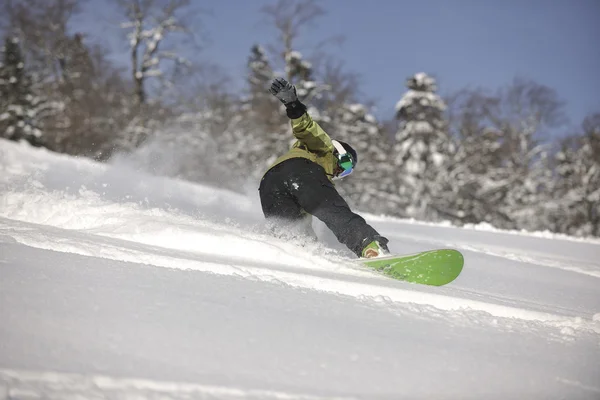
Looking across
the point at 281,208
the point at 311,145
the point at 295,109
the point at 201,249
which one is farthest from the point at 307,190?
the point at 201,249

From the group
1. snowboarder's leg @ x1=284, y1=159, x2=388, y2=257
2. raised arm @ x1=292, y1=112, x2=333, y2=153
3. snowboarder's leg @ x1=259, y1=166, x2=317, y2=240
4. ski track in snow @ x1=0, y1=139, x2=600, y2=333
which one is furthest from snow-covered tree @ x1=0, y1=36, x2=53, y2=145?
snowboarder's leg @ x1=284, y1=159, x2=388, y2=257

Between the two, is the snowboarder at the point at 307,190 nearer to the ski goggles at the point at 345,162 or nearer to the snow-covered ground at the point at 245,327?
the ski goggles at the point at 345,162

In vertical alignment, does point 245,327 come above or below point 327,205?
below

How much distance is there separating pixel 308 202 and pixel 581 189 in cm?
1947

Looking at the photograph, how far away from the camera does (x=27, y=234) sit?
223 centimetres

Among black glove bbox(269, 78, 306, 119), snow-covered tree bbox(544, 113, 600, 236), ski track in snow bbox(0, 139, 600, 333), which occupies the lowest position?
ski track in snow bbox(0, 139, 600, 333)

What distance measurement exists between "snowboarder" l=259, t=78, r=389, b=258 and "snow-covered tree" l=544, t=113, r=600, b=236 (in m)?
18.8

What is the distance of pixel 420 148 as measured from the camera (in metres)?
18.8

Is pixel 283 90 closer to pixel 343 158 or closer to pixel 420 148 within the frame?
pixel 343 158

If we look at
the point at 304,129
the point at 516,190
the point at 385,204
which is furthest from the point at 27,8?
the point at 516,190

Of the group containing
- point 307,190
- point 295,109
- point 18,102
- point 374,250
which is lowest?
point 374,250

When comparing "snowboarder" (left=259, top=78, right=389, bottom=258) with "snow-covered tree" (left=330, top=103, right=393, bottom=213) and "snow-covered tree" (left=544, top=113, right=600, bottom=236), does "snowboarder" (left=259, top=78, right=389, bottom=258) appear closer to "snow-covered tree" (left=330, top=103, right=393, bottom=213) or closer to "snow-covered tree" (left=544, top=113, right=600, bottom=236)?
"snow-covered tree" (left=330, top=103, right=393, bottom=213)

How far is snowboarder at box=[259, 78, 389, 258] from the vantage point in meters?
2.88

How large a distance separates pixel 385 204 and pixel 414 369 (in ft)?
64.1
